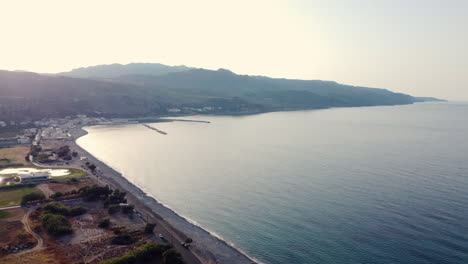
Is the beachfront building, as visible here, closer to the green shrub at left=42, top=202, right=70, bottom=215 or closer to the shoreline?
the shoreline

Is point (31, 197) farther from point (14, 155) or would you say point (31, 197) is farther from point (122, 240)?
point (14, 155)

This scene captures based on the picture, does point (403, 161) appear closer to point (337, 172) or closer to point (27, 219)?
point (337, 172)

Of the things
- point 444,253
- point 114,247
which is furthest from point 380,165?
point 114,247

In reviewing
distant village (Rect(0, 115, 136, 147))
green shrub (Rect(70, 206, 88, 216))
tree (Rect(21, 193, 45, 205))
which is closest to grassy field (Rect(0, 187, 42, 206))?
tree (Rect(21, 193, 45, 205))

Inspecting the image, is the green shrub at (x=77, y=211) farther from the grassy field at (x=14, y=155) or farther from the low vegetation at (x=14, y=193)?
the grassy field at (x=14, y=155)

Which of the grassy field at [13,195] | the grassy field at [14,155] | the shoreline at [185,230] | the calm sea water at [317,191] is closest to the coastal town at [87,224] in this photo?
the grassy field at [13,195]

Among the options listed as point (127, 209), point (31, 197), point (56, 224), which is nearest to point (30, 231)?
point (56, 224)
